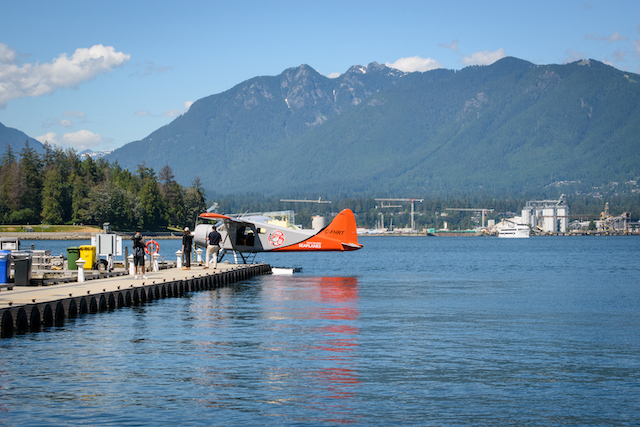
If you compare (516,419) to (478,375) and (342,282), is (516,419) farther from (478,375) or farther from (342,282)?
(342,282)

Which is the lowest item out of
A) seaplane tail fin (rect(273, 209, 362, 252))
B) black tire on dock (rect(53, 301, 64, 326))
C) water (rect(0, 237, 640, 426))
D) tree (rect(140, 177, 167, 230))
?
water (rect(0, 237, 640, 426))

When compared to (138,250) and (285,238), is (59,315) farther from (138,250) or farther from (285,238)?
(285,238)

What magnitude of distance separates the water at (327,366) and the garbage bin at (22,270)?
143 inches

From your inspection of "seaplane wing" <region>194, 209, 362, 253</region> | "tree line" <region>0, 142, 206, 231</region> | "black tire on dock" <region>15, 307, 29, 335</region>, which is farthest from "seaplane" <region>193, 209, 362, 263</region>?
"tree line" <region>0, 142, 206, 231</region>

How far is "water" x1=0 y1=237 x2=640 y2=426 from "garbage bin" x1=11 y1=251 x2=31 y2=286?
364 cm

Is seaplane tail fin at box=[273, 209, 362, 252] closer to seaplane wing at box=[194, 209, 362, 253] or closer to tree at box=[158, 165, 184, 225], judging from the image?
seaplane wing at box=[194, 209, 362, 253]

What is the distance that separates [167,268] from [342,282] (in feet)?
30.8

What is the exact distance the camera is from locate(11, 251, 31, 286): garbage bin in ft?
76.7

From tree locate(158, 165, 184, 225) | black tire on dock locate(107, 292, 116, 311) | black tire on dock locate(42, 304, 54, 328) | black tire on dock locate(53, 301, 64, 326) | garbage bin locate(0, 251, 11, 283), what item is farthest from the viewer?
tree locate(158, 165, 184, 225)

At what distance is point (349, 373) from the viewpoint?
45.7 feet

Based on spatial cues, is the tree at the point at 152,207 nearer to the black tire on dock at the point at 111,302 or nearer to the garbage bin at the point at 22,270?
the garbage bin at the point at 22,270

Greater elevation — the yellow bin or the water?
the yellow bin

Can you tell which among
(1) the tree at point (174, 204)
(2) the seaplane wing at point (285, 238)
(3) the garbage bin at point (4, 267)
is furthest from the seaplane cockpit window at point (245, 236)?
(1) the tree at point (174, 204)

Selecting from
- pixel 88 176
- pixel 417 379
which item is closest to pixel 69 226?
pixel 88 176
